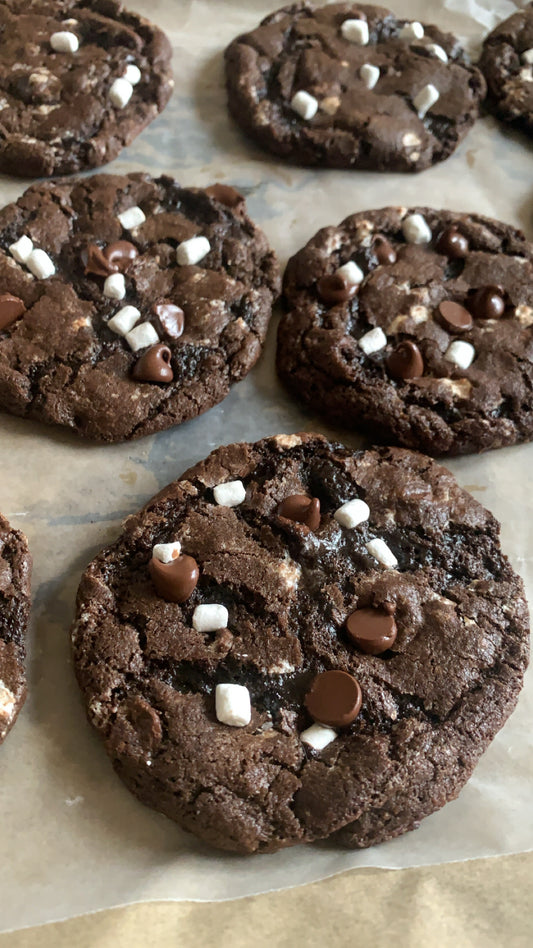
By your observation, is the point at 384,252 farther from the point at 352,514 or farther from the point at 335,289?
the point at 352,514

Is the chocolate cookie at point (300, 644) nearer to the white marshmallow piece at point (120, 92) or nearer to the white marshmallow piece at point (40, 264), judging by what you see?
the white marshmallow piece at point (40, 264)

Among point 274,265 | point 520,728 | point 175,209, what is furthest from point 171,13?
point 520,728

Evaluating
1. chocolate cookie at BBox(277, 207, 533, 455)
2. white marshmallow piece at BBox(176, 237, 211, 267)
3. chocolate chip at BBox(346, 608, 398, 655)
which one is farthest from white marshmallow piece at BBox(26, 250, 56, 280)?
chocolate chip at BBox(346, 608, 398, 655)

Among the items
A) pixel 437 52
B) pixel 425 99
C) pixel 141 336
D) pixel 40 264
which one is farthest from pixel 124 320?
pixel 437 52

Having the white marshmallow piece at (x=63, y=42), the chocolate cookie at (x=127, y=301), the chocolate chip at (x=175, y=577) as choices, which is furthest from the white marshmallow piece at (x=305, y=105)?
the chocolate chip at (x=175, y=577)

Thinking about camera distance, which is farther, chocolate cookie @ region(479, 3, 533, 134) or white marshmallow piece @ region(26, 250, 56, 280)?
chocolate cookie @ region(479, 3, 533, 134)

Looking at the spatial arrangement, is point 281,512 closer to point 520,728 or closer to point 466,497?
point 466,497

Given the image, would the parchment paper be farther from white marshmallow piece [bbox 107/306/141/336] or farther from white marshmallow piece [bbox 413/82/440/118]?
white marshmallow piece [bbox 107/306/141/336]
